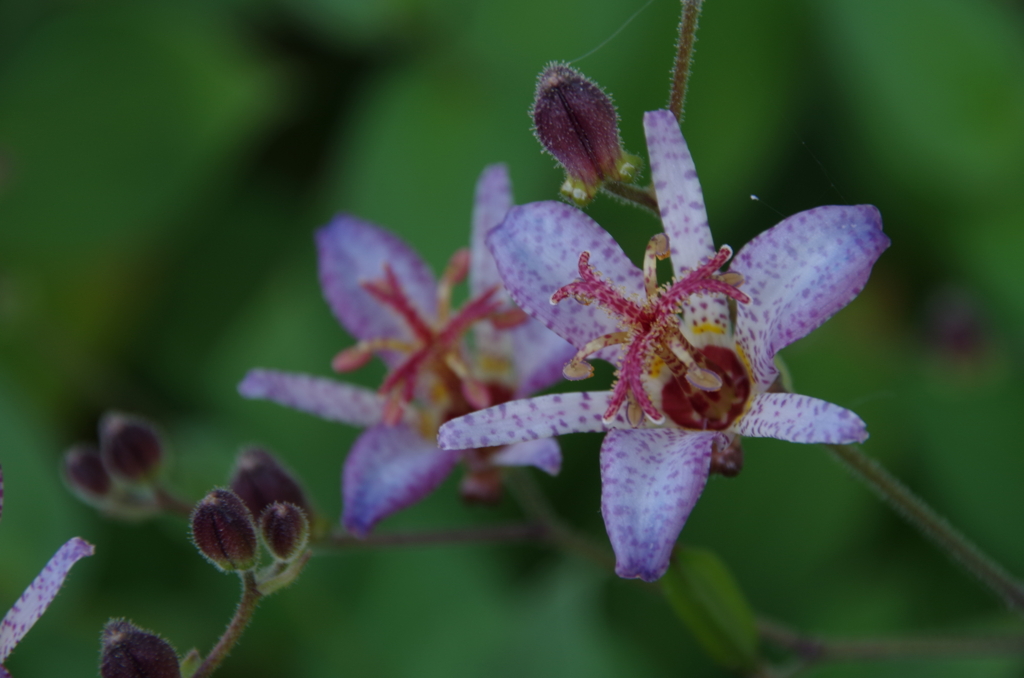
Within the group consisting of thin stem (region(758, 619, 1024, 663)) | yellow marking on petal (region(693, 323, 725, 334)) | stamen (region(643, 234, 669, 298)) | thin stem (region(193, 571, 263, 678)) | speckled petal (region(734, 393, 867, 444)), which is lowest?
thin stem (region(758, 619, 1024, 663))

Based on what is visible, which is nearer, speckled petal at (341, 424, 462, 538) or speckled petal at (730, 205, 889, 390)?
speckled petal at (730, 205, 889, 390)

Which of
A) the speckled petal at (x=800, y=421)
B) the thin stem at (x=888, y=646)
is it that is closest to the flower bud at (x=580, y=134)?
the speckled petal at (x=800, y=421)

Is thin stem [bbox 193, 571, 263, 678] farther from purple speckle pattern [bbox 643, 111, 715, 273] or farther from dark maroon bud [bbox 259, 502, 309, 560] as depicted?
purple speckle pattern [bbox 643, 111, 715, 273]

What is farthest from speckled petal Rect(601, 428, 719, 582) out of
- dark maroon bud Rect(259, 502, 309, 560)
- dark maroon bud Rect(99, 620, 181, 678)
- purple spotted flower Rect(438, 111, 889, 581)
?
dark maroon bud Rect(99, 620, 181, 678)

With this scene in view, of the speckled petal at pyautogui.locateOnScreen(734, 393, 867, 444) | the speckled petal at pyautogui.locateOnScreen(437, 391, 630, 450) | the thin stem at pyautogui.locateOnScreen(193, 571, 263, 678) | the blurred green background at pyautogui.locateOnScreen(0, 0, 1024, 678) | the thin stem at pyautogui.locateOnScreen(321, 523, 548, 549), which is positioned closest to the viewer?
the speckled petal at pyautogui.locateOnScreen(734, 393, 867, 444)

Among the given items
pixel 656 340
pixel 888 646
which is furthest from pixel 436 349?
pixel 888 646

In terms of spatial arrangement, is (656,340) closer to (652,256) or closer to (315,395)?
(652,256)

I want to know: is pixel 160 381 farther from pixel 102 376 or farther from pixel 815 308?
pixel 815 308
